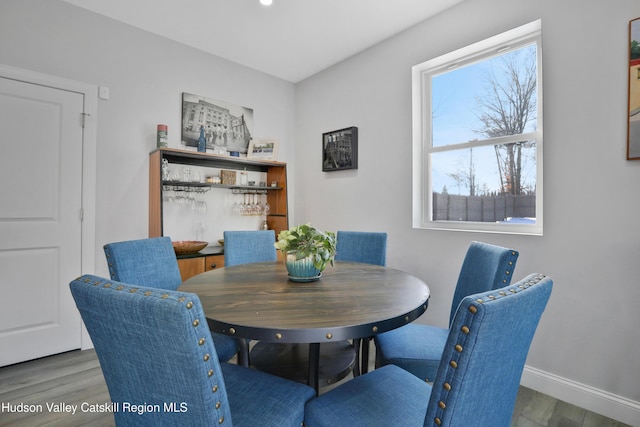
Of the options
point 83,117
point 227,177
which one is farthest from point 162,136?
point 227,177

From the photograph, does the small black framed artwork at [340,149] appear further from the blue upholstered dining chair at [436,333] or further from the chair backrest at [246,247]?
the blue upholstered dining chair at [436,333]

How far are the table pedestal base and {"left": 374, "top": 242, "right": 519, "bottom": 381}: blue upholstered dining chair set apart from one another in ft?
0.88

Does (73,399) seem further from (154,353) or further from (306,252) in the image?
(154,353)

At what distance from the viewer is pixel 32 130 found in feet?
8.10

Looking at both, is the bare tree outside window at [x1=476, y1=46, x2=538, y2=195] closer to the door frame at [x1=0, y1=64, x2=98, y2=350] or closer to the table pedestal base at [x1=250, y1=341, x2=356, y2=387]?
the table pedestal base at [x1=250, y1=341, x2=356, y2=387]

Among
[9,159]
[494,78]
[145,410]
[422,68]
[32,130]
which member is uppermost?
[422,68]

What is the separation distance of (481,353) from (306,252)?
1.04m

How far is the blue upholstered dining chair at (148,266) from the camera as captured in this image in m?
1.70

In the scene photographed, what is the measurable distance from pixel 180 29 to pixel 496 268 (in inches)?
128

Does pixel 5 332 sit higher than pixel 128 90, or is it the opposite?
pixel 128 90

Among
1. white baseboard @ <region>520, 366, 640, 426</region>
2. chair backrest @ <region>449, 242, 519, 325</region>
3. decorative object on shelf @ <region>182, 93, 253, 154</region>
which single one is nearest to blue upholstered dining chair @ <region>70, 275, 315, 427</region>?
chair backrest @ <region>449, 242, 519, 325</region>

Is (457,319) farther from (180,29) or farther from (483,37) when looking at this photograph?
(180,29)

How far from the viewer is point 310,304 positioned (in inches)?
50.6

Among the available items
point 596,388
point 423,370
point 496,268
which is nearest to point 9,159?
point 423,370
